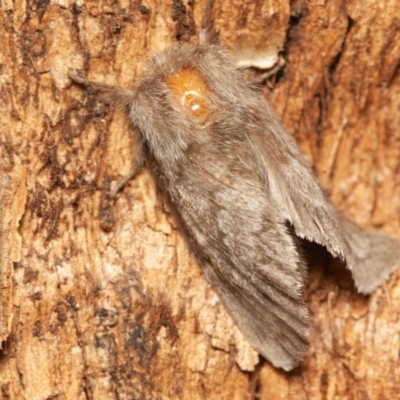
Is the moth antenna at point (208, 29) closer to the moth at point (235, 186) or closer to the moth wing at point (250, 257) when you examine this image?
the moth at point (235, 186)

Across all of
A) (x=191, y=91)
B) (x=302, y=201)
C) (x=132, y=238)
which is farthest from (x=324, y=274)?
(x=191, y=91)

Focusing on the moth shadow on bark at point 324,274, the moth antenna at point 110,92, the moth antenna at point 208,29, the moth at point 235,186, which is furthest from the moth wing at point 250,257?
the moth antenna at point 208,29

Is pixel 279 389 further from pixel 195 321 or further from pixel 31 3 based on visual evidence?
pixel 31 3

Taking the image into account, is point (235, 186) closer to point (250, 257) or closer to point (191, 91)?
point (250, 257)

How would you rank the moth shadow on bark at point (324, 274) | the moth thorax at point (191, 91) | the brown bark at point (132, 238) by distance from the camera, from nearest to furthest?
1. the brown bark at point (132, 238)
2. the moth thorax at point (191, 91)
3. the moth shadow on bark at point (324, 274)

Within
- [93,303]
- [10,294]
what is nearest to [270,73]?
[93,303]

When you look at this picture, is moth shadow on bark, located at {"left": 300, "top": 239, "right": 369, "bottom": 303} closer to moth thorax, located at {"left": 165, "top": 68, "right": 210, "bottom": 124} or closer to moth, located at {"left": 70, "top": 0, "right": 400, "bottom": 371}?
moth, located at {"left": 70, "top": 0, "right": 400, "bottom": 371}

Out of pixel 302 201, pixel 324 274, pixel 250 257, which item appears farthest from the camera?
pixel 324 274
